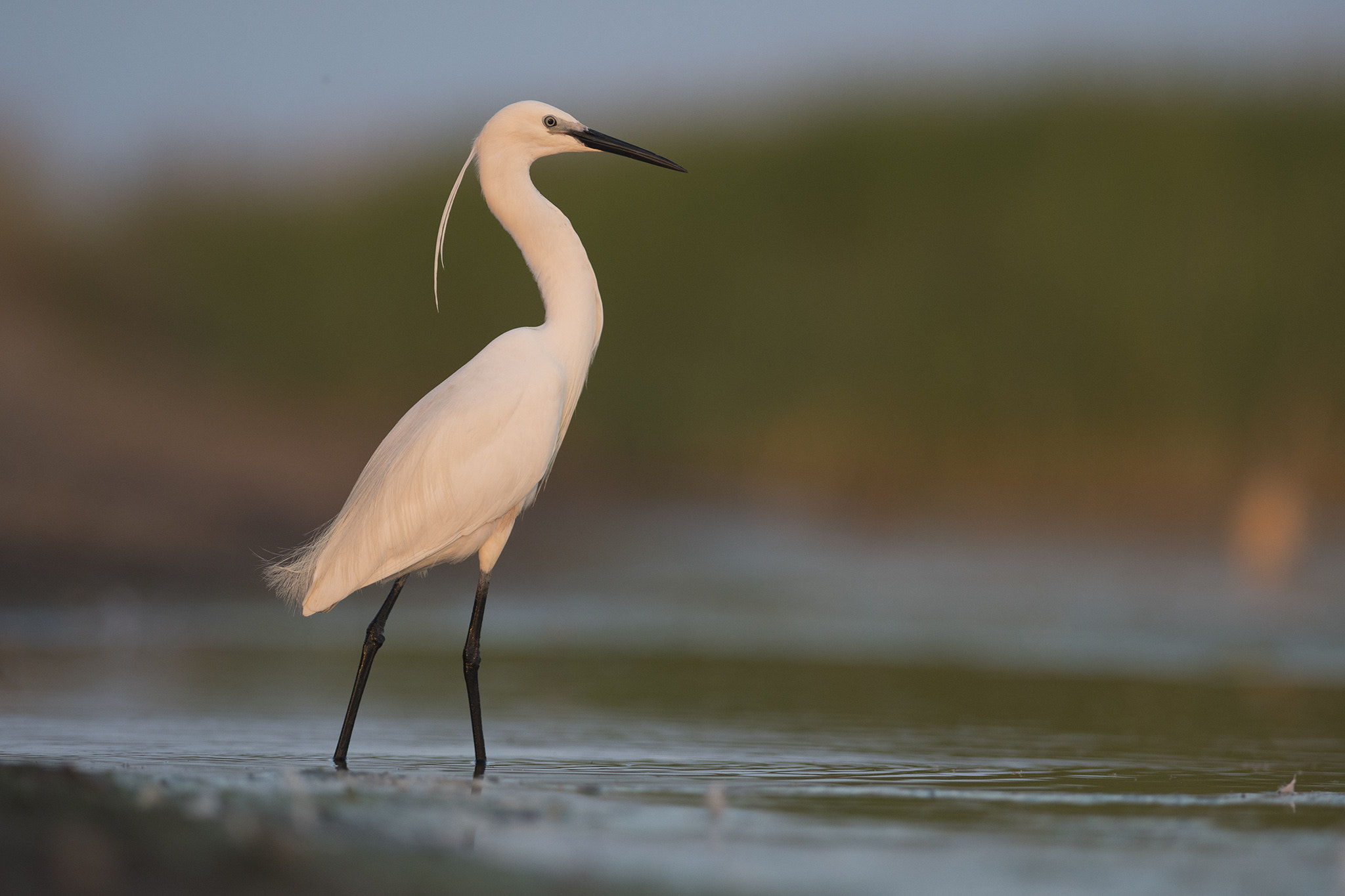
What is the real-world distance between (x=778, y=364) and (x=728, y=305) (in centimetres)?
187

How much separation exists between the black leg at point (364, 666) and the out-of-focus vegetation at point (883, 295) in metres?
11.6

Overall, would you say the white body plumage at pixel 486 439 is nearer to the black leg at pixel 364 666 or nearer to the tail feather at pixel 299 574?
the tail feather at pixel 299 574

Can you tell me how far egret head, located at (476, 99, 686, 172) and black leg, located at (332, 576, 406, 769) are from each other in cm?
160

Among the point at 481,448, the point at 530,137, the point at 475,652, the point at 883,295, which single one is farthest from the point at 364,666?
the point at 883,295

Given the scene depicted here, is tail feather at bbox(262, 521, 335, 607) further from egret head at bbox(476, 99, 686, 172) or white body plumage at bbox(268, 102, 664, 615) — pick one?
egret head at bbox(476, 99, 686, 172)

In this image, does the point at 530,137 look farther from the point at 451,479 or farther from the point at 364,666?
the point at 364,666

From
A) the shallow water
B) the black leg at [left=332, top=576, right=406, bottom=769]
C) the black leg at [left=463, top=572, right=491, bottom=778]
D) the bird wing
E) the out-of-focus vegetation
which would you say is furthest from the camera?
the out-of-focus vegetation

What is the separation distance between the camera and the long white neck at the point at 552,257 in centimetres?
549

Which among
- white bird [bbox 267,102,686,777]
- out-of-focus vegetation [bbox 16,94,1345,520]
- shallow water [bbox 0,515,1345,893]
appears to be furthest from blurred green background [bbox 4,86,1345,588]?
white bird [bbox 267,102,686,777]

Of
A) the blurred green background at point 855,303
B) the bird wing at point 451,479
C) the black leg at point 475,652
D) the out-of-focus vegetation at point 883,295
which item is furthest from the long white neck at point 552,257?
the out-of-focus vegetation at point 883,295

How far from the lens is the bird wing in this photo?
17.2ft

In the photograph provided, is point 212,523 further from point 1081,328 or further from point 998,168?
point 998,168

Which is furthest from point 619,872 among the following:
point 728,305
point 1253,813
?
point 728,305

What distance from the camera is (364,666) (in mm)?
5102
